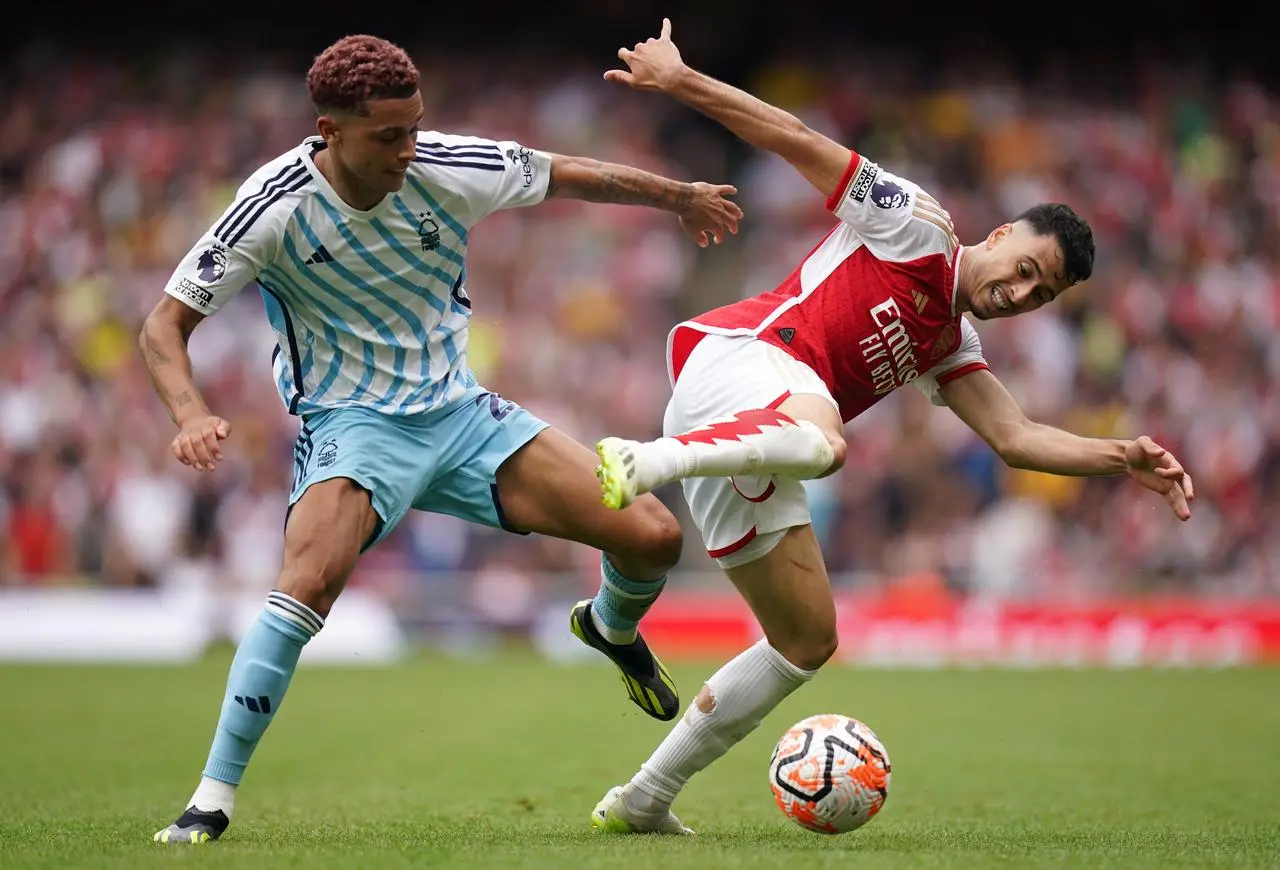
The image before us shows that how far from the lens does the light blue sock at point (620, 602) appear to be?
21.7ft

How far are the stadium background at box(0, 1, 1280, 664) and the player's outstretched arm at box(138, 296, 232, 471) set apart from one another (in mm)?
11246

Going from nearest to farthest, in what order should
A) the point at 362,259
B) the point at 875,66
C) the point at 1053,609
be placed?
the point at 362,259 → the point at 1053,609 → the point at 875,66

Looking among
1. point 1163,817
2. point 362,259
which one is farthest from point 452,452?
point 1163,817

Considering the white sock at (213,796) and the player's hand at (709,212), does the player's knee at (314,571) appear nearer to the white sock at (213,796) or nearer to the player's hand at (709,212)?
the white sock at (213,796)

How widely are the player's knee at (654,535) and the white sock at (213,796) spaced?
1.77 metres

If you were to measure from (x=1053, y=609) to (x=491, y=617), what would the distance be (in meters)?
5.90

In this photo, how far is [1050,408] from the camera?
1825cm

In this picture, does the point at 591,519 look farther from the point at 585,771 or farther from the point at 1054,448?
the point at 585,771

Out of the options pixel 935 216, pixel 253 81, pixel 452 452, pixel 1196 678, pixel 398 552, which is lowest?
pixel 1196 678

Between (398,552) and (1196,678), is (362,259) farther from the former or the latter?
(398,552)

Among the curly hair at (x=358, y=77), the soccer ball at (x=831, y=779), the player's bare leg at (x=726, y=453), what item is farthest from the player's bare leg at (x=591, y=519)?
the curly hair at (x=358, y=77)

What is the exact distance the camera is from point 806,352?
20.5 feet

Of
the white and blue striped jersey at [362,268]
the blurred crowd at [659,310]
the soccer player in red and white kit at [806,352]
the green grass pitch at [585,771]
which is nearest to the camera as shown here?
the green grass pitch at [585,771]

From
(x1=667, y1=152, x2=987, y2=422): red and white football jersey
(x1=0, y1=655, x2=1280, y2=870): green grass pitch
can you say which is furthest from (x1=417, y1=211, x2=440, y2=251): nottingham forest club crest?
(x1=0, y1=655, x2=1280, y2=870): green grass pitch
